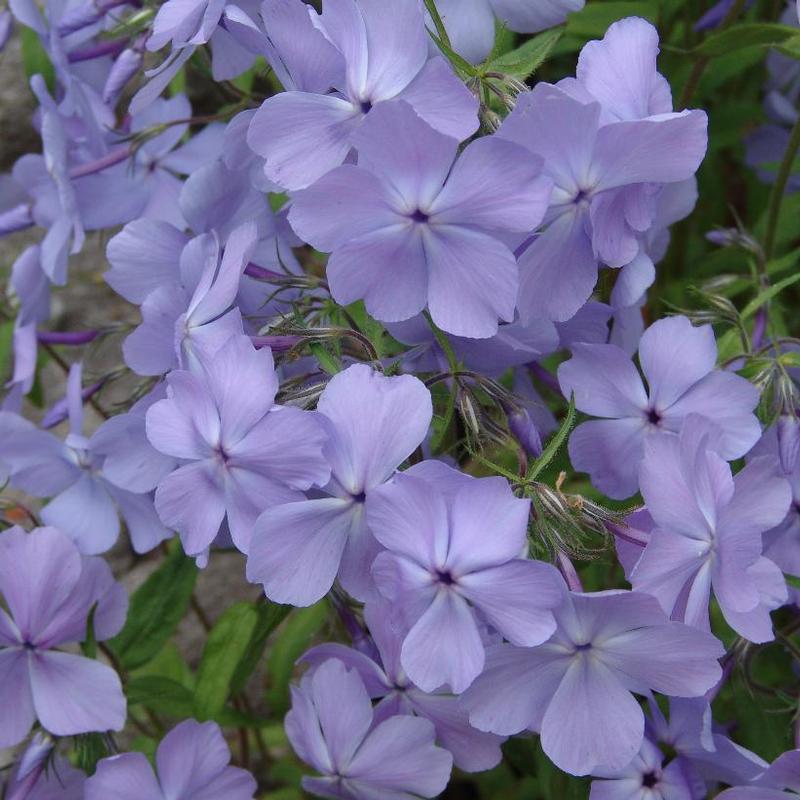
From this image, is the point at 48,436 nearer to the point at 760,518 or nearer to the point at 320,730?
the point at 320,730

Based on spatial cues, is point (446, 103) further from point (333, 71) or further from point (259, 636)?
point (259, 636)

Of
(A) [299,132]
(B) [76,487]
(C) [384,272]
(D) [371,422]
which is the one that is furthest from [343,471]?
(B) [76,487]

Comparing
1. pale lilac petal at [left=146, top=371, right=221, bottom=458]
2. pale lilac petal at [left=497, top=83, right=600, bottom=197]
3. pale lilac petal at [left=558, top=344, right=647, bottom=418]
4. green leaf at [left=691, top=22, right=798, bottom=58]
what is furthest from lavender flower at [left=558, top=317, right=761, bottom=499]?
green leaf at [left=691, top=22, right=798, bottom=58]

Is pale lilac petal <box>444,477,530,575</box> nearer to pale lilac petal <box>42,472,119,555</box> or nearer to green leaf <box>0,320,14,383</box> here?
pale lilac petal <box>42,472,119,555</box>

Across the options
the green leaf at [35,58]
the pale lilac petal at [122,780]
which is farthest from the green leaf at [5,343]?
the pale lilac petal at [122,780]

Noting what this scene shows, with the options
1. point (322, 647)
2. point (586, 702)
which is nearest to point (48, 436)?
point (322, 647)
